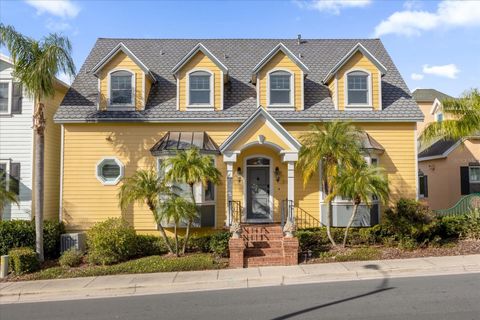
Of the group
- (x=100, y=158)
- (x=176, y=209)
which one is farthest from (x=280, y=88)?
(x=100, y=158)

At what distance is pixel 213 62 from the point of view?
1627cm

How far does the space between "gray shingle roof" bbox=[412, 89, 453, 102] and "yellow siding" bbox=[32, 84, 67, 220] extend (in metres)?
26.3

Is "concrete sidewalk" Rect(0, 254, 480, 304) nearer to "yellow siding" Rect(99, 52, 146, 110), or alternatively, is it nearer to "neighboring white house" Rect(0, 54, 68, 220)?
"neighboring white house" Rect(0, 54, 68, 220)

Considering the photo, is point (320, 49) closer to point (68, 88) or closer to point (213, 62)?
point (213, 62)

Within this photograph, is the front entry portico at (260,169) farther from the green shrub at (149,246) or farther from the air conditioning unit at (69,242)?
the air conditioning unit at (69,242)

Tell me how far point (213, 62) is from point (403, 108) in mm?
7917

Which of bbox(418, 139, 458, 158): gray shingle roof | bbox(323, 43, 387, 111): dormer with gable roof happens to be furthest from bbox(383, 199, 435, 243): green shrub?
bbox(418, 139, 458, 158): gray shingle roof

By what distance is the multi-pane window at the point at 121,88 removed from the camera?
52.9 feet

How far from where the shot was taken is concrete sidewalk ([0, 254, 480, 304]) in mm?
10227

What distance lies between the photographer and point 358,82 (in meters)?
16.4

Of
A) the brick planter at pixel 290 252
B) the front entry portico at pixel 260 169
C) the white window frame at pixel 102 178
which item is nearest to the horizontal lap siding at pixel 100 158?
the white window frame at pixel 102 178

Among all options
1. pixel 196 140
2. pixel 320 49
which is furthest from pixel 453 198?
pixel 196 140

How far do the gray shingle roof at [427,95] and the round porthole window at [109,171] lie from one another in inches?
981

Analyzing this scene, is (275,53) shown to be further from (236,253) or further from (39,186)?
(39,186)
